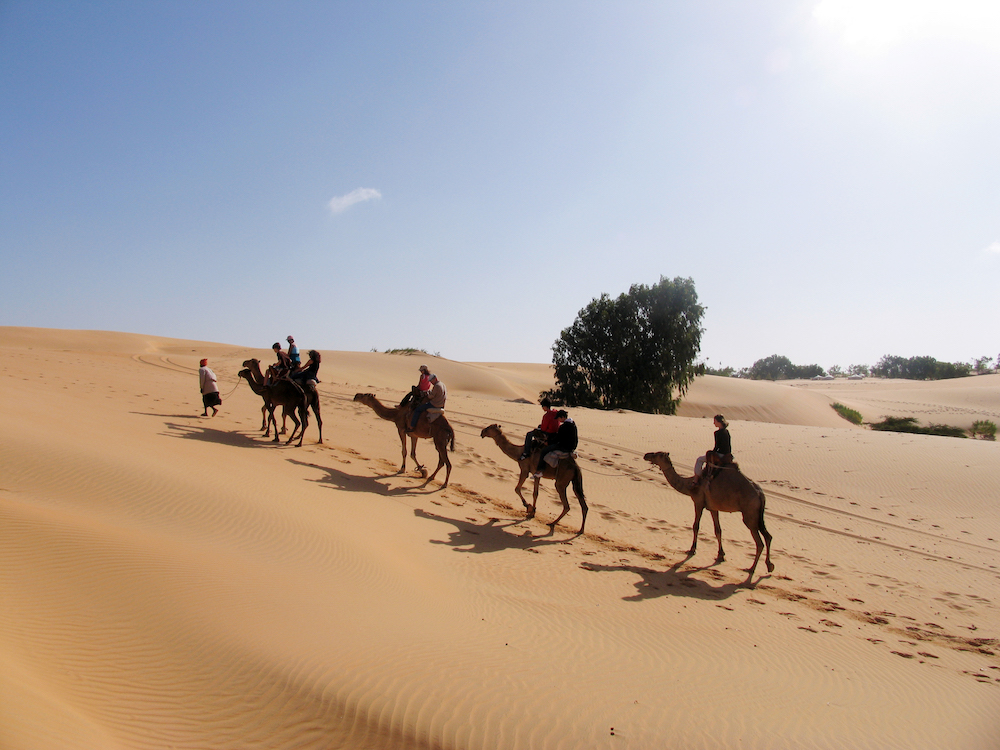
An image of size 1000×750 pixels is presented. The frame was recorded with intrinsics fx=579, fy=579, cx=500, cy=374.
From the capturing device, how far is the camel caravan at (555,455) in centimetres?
983

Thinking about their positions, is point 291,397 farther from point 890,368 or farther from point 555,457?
point 890,368

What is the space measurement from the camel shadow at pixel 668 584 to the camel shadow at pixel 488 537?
48.2 inches

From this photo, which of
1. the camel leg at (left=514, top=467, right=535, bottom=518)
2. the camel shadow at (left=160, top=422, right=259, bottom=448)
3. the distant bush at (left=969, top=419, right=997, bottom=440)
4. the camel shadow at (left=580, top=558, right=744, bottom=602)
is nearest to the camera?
the camel shadow at (left=580, top=558, right=744, bottom=602)

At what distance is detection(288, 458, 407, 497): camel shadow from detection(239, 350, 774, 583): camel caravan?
51.9 inches

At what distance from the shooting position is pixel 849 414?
4516cm

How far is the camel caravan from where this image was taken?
32.2 feet

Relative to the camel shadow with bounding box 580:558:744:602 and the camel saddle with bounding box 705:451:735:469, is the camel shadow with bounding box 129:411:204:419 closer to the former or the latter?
the camel shadow with bounding box 580:558:744:602

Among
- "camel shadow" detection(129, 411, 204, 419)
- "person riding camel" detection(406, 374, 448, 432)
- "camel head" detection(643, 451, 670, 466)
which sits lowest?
"camel head" detection(643, 451, 670, 466)

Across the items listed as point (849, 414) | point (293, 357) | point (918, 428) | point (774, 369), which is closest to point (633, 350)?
point (918, 428)

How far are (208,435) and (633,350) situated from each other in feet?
101

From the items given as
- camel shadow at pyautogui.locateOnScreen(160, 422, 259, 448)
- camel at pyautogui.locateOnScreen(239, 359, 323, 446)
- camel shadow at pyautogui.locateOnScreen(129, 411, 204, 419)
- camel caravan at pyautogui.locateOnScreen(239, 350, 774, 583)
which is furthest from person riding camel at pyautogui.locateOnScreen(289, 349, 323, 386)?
camel shadow at pyautogui.locateOnScreen(129, 411, 204, 419)

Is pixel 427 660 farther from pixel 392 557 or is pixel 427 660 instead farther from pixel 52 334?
pixel 52 334

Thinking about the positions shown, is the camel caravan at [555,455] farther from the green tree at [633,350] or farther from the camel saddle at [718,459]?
the green tree at [633,350]

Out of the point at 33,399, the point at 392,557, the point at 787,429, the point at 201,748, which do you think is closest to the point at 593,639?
the point at 392,557
